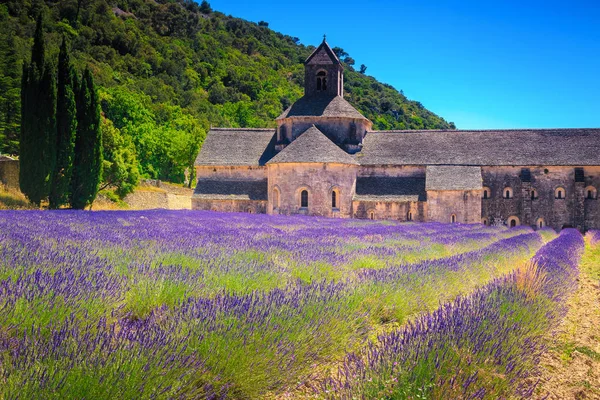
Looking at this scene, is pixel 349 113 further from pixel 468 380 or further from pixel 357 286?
pixel 468 380

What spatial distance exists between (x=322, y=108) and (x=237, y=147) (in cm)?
703

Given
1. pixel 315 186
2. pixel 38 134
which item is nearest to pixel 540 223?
pixel 315 186

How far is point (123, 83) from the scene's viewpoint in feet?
266

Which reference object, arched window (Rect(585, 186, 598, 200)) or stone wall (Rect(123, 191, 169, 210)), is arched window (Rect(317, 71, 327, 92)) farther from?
arched window (Rect(585, 186, 598, 200))

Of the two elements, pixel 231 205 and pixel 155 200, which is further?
pixel 155 200

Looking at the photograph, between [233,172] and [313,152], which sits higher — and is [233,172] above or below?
below

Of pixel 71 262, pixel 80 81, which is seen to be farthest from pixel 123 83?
pixel 71 262

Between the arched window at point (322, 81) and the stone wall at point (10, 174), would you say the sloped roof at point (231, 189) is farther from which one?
the stone wall at point (10, 174)

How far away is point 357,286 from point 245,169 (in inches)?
1288

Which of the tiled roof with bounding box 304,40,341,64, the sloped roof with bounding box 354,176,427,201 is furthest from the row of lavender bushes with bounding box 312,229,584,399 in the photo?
the tiled roof with bounding box 304,40,341,64

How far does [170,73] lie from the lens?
98875 mm

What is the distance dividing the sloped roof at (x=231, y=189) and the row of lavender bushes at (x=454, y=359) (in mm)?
32128

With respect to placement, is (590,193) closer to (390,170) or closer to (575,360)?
(390,170)

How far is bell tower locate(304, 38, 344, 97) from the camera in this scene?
41.1 meters
